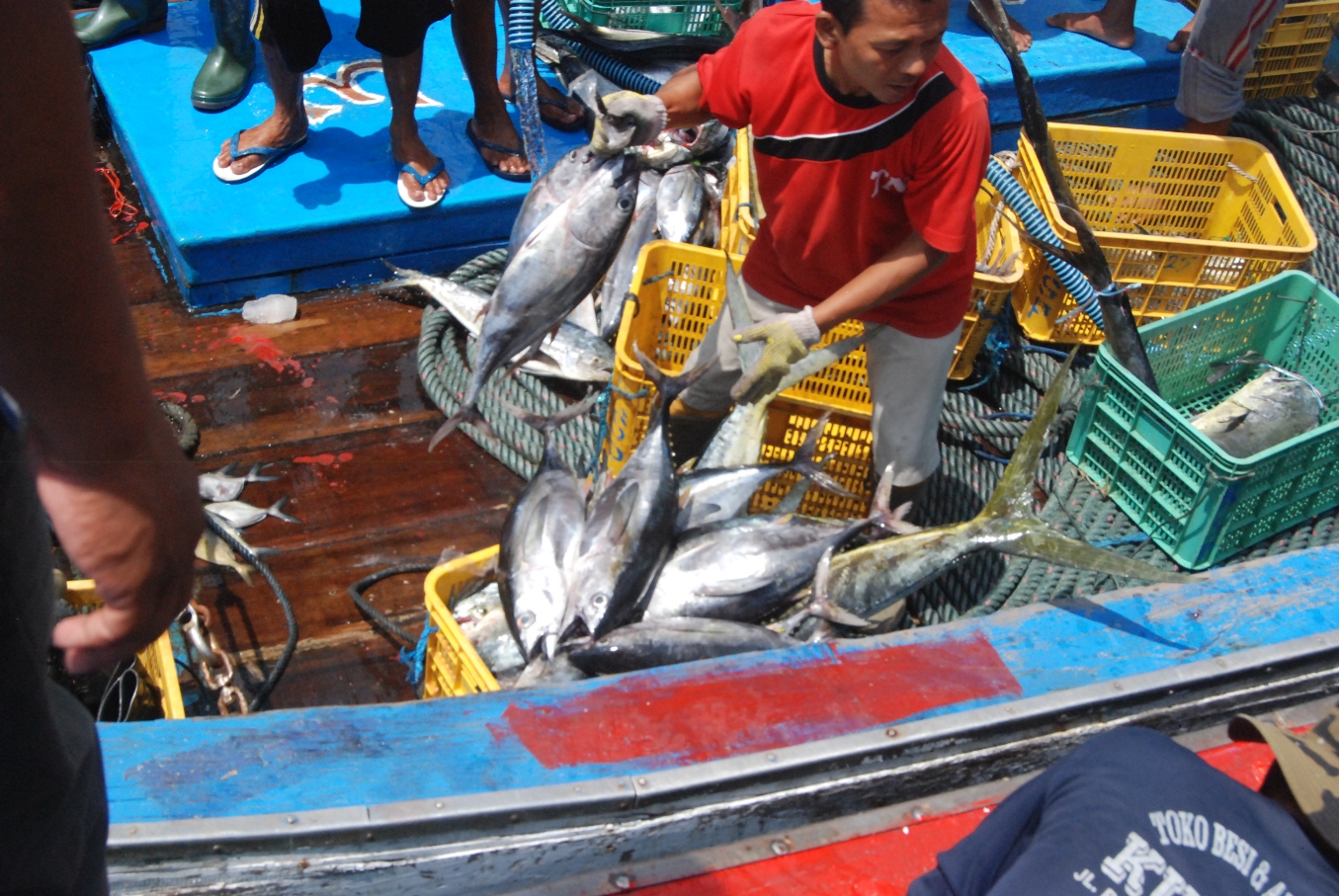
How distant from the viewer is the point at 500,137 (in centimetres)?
→ 458

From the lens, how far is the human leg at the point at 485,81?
170 inches

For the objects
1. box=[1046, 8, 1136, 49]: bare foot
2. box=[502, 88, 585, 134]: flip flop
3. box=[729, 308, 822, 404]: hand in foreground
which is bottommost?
box=[502, 88, 585, 134]: flip flop

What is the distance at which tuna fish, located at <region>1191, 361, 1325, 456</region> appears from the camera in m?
3.35

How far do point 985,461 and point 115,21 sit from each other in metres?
4.79

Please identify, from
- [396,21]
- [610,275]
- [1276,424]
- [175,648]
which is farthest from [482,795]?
[396,21]

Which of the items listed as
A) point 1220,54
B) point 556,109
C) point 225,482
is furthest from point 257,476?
point 1220,54

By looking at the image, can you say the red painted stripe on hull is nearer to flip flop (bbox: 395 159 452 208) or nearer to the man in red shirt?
the man in red shirt

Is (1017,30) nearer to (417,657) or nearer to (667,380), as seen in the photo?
(667,380)

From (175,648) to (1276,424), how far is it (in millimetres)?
3513

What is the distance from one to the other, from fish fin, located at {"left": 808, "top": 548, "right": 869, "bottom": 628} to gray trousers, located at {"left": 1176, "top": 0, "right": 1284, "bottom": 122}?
3662mm

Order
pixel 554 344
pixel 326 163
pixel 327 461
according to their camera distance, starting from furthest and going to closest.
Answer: pixel 326 163 → pixel 554 344 → pixel 327 461

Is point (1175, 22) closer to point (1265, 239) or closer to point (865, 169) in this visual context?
point (1265, 239)

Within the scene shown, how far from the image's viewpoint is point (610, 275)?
416 centimetres

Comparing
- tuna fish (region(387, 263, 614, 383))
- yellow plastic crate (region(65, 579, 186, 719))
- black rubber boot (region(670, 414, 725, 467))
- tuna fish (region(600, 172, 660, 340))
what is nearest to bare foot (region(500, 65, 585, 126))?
tuna fish (region(600, 172, 660, 340))
